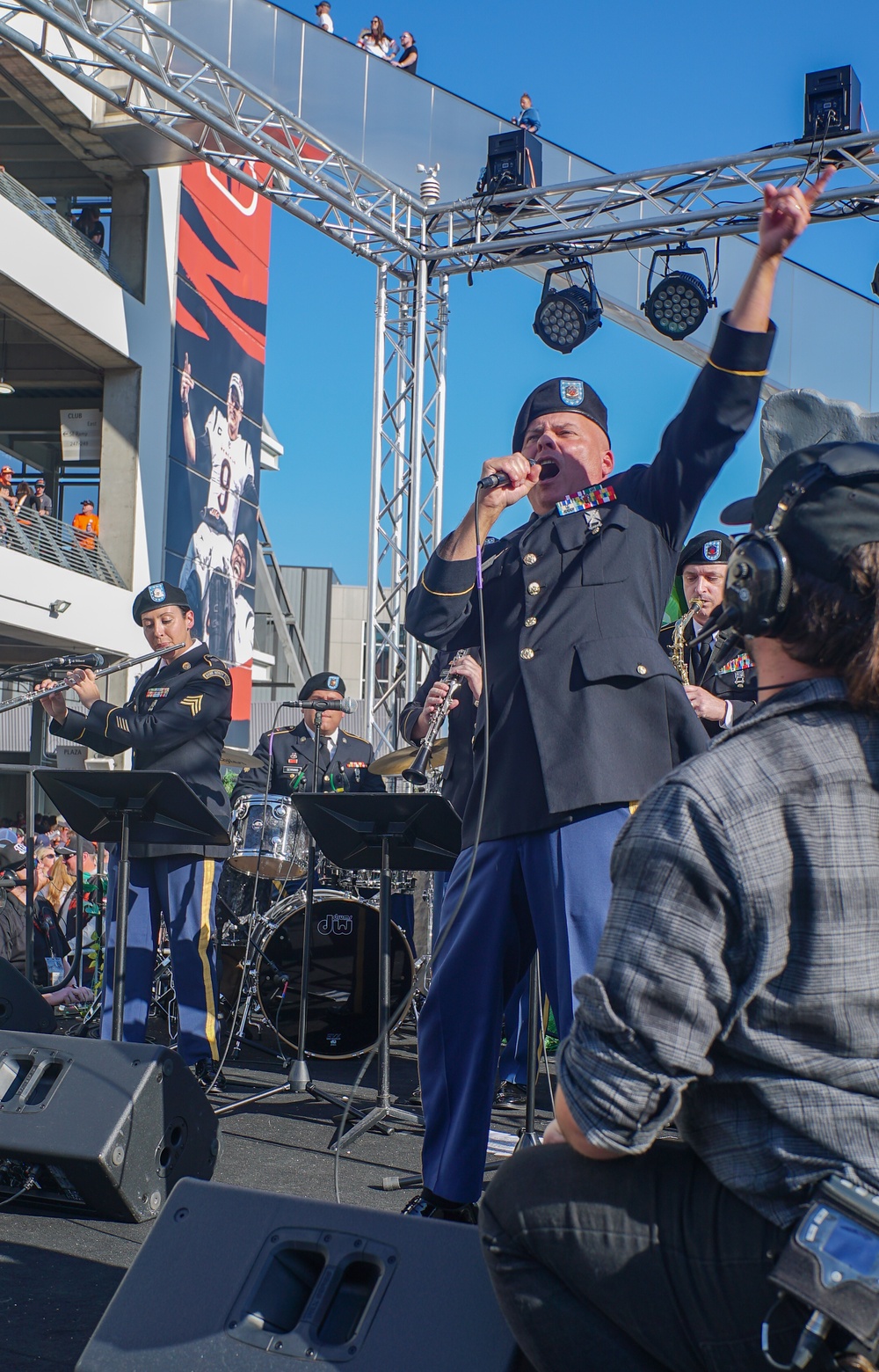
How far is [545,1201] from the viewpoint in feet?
4.75

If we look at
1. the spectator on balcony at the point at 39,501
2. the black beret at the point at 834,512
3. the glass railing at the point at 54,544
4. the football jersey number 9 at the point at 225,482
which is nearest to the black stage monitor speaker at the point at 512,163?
the glass railing at the point at 54,544

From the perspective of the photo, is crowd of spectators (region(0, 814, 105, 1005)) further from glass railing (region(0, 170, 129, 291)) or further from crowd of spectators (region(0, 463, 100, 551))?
glass railing (region(0, 170, 129, 291))

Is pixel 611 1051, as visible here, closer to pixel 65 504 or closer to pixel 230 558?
pixel 230 558

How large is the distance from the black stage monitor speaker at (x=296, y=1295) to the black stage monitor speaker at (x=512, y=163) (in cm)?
879

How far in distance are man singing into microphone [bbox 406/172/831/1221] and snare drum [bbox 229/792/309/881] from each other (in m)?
3.41

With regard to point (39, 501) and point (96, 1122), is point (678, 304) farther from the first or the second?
point (39, 501)

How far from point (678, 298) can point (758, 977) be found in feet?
28.3

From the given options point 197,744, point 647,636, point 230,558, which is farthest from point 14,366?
point 647,636

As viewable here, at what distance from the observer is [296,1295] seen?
6.09 ft

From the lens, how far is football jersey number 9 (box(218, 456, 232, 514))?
19.7 meters

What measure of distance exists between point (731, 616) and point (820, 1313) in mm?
771

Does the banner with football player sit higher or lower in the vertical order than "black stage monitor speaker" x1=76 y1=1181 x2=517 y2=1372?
higher

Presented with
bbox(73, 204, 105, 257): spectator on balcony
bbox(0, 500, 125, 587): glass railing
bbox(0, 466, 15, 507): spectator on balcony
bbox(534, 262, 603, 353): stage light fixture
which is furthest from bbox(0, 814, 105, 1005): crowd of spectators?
bbox(73, 204, 105, 257): spectator on balcony

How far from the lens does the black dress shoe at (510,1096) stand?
5.04 metres
